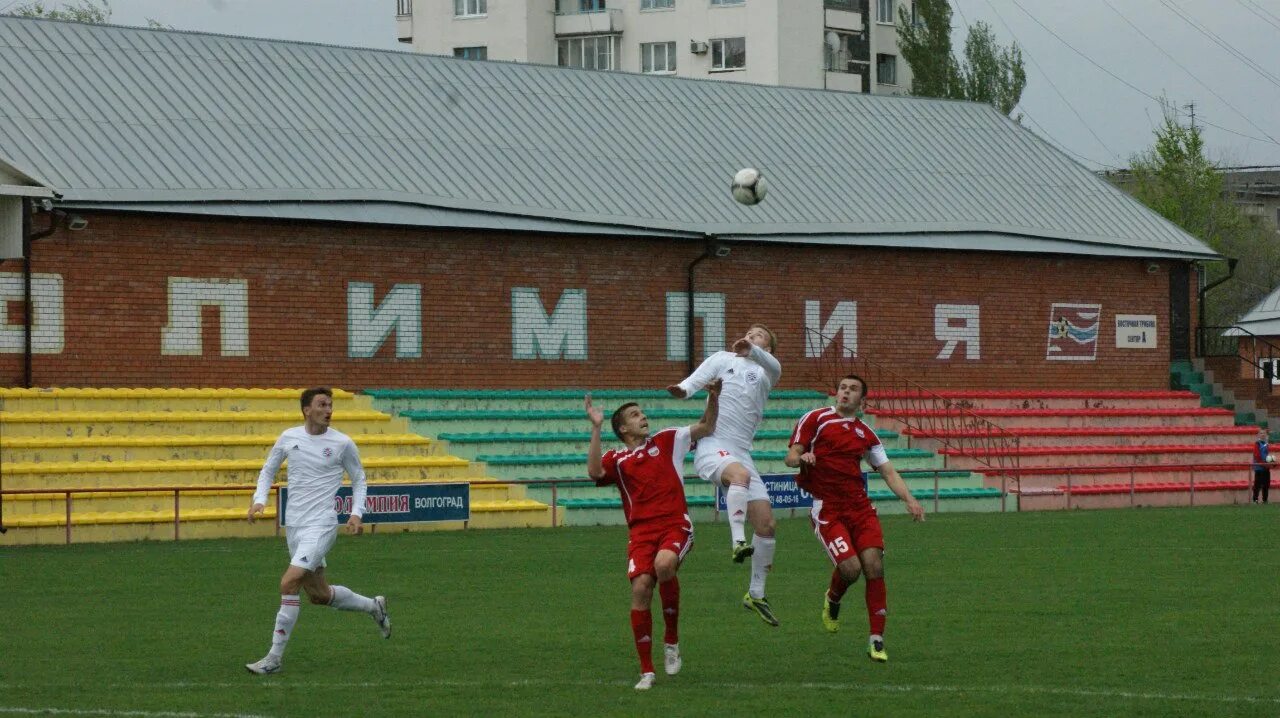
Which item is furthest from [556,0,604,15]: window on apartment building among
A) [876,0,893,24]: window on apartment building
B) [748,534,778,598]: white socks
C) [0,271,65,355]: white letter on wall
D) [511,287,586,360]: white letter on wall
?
[748,534,778,598]: white socks

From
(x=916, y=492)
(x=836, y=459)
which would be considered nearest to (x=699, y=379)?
(x=836, y=459)

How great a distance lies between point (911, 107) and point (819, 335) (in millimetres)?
8932

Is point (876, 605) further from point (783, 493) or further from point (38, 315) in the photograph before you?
point (38, 315)

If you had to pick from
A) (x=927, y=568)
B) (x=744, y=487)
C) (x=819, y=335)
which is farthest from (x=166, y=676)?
(x=819, y=335)

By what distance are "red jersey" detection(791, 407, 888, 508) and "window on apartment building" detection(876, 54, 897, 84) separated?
73399mm

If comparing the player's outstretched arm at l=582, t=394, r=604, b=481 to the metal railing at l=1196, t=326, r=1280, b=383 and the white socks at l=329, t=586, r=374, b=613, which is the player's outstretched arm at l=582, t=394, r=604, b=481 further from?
the metal railing at l=1196, t=326, r=1280, b=383

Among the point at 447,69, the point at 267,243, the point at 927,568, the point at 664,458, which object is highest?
the point at 447,69

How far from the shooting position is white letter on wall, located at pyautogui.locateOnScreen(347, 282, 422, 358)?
108ft

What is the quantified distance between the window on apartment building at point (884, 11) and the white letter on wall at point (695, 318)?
2017 inches

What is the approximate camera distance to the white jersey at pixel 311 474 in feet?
42.3

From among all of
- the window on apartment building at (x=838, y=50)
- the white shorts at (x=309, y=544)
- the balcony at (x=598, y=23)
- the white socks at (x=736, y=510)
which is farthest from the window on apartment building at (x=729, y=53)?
the white shorts at (x=309, y=544)

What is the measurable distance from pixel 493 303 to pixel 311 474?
70.9ft

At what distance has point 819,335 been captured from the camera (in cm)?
3828

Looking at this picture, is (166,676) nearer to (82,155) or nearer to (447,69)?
(82,155)
